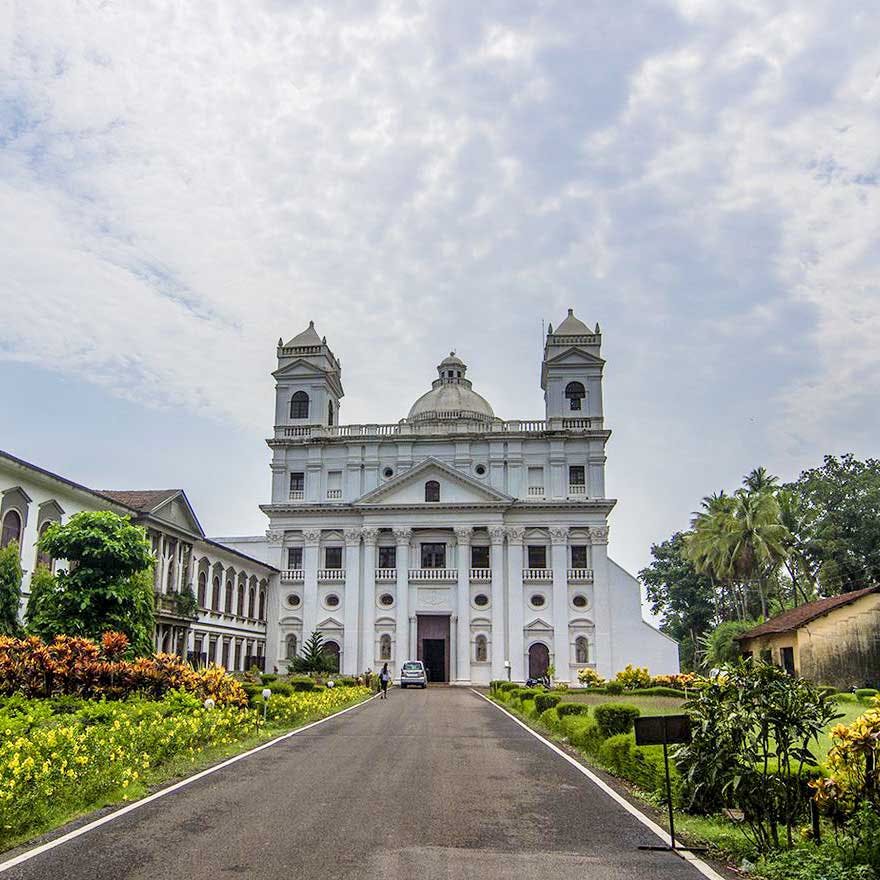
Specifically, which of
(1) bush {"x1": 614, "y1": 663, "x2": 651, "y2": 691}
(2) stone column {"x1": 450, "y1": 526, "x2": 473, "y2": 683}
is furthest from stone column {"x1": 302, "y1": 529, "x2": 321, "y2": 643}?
(1) bush {"x1": 614, "y1": 663, "x2": 651, "y2": 691}

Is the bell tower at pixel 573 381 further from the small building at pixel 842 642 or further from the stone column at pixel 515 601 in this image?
the small building at pixel 842 642

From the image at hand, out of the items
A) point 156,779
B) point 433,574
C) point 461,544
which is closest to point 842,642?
point 461,544

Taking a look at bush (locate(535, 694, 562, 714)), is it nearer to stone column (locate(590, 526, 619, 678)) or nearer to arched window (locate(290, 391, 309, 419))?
stone column (locate(590, 526, 619, 678))

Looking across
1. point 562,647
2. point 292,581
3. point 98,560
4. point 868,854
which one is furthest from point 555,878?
point 292,581

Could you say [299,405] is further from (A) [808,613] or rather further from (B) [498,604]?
(A) [808,613]

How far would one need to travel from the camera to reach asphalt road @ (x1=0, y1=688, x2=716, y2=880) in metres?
7.95

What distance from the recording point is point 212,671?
21.8m

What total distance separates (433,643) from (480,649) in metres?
3.05

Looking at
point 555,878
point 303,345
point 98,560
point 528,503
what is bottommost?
point 555,878

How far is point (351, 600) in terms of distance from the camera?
185 feet

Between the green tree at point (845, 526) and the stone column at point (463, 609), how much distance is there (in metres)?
21.6

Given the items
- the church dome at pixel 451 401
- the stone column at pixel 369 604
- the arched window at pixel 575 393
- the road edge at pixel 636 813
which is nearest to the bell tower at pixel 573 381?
the arched window at pixel 575 393

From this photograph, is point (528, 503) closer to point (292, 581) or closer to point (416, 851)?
point (292, 581)

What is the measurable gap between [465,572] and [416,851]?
46917 mm
